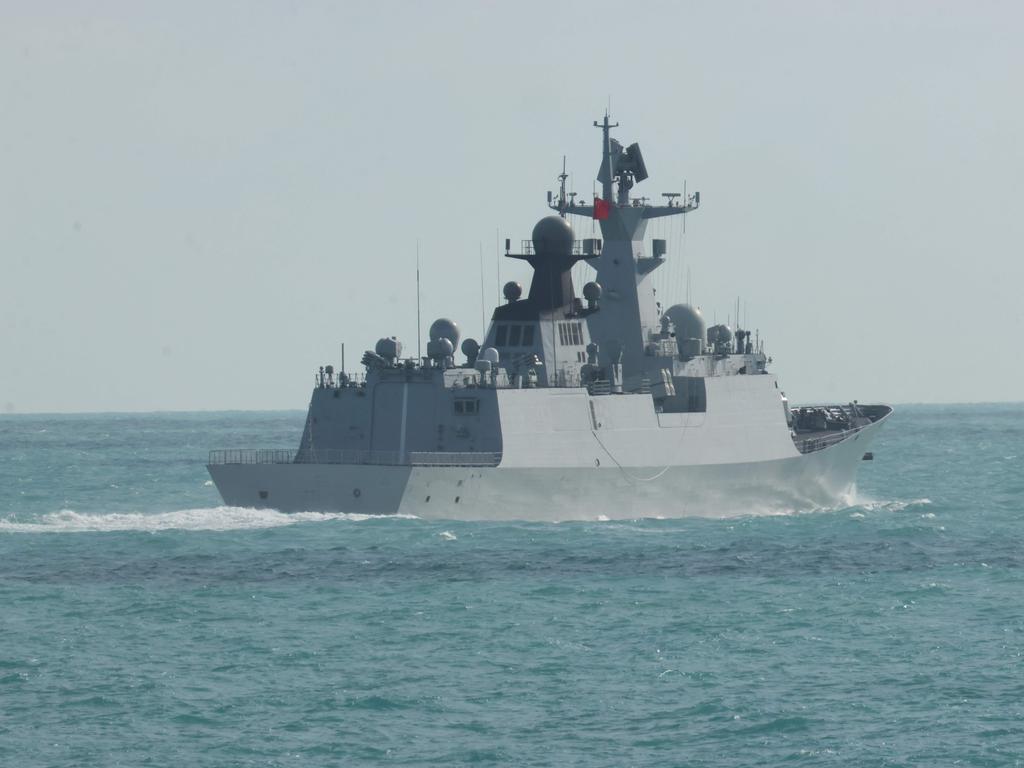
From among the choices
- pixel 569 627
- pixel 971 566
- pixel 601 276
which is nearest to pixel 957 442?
pixel 601 276

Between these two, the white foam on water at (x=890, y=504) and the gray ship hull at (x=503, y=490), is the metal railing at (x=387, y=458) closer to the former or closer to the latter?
the gray ship hull at (x=503, y=490)

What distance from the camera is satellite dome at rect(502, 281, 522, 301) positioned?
4459cm

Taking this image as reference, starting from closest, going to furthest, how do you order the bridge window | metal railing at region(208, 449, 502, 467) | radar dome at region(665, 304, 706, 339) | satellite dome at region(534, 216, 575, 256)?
metal railing at region(208, 449, 502, 467) → the bridge window → satellite dome at region(534, 216, 575, 256) → radar dome at region(665, 304, 706, 339)

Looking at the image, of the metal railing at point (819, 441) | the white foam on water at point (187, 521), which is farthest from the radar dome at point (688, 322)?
the white foam on water at point (187, 521)

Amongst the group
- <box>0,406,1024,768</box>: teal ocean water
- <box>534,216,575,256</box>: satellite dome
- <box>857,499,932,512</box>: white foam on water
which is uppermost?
<box>534,216,575,256</box>: satellite dome

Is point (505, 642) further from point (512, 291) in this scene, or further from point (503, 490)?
point (512, 291)

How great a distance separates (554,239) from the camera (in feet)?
147

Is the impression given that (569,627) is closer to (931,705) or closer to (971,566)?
(931,705)

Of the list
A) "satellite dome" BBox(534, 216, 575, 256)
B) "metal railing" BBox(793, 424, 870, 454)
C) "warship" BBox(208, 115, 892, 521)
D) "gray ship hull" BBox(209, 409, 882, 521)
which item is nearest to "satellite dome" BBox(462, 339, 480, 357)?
"warship" BBox(208, 115, 892, 521)

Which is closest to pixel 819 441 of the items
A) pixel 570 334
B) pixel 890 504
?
pixel 890 504

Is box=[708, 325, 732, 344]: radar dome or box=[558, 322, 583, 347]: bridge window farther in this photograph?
box=[708, 325, 732, 344]: radar dome

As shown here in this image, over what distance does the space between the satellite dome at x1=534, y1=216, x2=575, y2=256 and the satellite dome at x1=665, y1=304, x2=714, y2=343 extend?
17.9 ft

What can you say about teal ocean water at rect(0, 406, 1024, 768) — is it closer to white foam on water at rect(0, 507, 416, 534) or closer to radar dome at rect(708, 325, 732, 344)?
white foam on water at rect(0, 507, 416, 534)

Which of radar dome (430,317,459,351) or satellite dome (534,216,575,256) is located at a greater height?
satellite dome (534,216,575,256)
